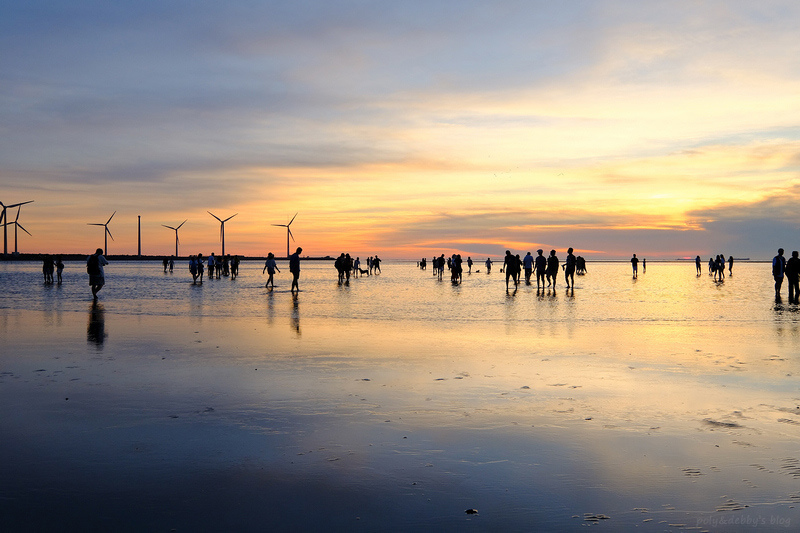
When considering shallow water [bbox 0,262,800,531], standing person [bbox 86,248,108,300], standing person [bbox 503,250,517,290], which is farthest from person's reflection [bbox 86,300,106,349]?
standing person [bbox 503,250,517,290]

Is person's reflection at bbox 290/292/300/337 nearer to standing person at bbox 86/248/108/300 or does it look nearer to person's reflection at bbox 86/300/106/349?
person's reflection at bbox 86/300/106/349

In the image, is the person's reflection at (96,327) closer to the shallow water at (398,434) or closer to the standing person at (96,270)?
the shallow water at (398,434)

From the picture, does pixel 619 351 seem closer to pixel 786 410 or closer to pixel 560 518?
pixel 786 410

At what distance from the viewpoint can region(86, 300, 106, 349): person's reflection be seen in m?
14.0

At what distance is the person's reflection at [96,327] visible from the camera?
1399 centimetres

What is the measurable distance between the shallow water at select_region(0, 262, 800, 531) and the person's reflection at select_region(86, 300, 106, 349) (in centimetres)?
33

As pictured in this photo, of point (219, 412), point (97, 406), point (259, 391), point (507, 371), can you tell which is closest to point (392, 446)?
point (219, 412)

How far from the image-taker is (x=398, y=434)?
6.35 meters

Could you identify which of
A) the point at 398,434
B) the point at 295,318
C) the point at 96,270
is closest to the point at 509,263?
the point at 295,318

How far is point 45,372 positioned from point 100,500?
248 inches

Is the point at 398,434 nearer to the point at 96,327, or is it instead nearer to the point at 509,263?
the point at 96,327

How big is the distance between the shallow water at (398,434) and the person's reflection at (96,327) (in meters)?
0.33

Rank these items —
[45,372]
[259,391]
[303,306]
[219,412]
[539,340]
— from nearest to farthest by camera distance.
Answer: [219,412] → [259,391] → [45,372] → [539,340] → [303,306]

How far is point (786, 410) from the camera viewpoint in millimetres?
7410
